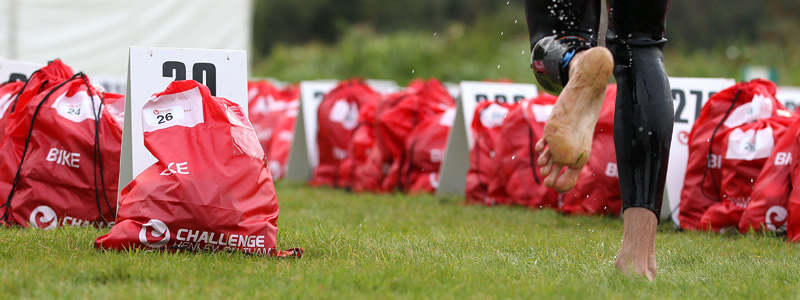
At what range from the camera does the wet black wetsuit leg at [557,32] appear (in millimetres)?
2229

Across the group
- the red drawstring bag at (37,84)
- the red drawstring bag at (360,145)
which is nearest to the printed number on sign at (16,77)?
the red drawstring bag at (37,84)

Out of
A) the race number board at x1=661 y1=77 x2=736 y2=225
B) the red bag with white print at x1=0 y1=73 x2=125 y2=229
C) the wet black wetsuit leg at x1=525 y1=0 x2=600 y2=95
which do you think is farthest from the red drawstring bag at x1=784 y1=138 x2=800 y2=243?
the red bag with white print at x1=0 y1=73 x2=125 y2=229

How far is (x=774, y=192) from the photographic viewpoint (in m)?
3.84

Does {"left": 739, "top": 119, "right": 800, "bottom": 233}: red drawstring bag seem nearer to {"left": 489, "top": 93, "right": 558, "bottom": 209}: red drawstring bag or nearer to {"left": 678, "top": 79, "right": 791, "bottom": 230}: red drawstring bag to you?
{"left": 678, "top": 79, "right": 791, "bottom": 230}: red drawstring bag

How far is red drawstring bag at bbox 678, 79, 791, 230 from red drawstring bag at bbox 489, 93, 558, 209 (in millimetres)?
1018

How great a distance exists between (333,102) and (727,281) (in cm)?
477

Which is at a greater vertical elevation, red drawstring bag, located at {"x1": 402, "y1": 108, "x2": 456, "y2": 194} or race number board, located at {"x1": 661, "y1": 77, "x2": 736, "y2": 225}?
race number board, located at {"x1": 661, "y1": 77, "x2": 736, "y2": 225}

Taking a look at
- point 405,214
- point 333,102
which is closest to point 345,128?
point 333,102

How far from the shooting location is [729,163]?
4141mm

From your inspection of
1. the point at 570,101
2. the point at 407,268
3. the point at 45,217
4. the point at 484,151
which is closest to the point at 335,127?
the point at 484,151

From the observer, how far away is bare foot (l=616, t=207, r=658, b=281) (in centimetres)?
231

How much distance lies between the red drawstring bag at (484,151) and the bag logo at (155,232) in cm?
309

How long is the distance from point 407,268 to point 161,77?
1.34m

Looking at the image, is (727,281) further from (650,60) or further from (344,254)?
(344,254)
